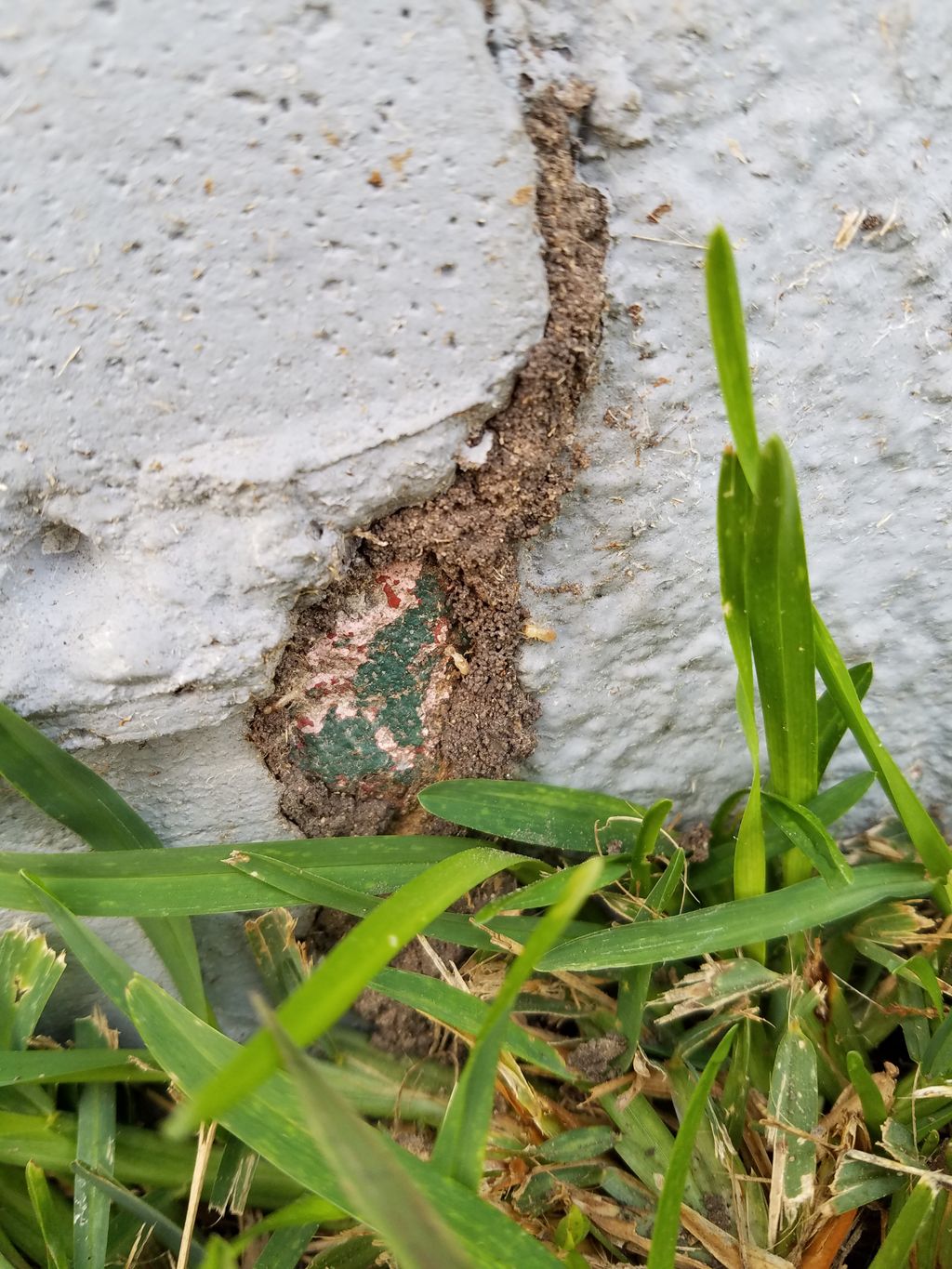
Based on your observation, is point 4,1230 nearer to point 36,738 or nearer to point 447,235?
point 36,738

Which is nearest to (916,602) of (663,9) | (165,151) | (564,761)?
(564,761)

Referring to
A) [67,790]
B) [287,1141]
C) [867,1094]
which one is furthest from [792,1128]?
[67,790]

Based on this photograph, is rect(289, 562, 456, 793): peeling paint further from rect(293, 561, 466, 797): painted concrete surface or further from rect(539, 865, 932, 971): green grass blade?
rect(539, 865, 932, 971): green grass blade

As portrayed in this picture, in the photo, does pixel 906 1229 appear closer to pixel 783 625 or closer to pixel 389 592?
pixel 783 625

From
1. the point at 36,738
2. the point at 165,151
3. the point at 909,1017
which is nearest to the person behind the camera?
the point at 165,151

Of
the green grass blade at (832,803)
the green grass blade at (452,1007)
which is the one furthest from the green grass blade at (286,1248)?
the green grass blade at (832,803)
